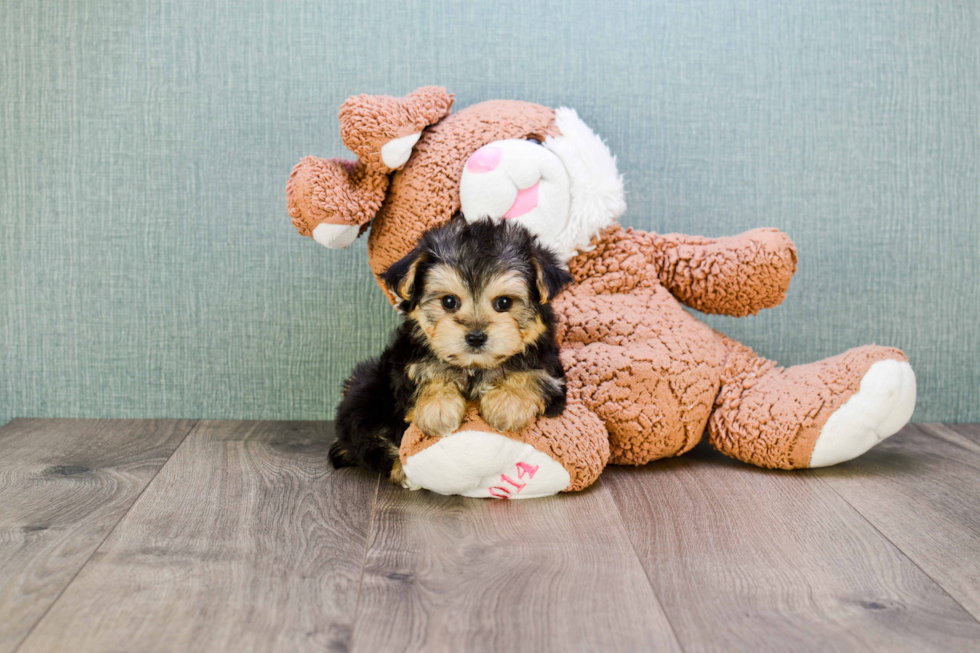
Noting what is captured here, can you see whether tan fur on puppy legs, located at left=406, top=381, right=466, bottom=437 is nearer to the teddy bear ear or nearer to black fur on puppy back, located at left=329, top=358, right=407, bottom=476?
black fur on puppy back, located at left=329, top=358, right=407, bottom=476

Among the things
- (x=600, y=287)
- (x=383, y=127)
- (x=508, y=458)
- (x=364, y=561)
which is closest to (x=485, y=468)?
(x=508, y=458)

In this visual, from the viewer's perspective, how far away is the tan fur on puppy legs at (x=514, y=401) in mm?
1935

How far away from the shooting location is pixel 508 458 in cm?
198

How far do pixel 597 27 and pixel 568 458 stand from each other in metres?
1.50

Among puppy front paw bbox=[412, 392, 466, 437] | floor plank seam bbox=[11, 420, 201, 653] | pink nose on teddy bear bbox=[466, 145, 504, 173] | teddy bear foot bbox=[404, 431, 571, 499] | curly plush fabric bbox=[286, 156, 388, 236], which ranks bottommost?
floor plank seam bbox=[11, 420, 201, 653]

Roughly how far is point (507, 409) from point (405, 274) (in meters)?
0.40

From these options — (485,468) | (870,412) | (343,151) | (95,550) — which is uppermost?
(343,151)

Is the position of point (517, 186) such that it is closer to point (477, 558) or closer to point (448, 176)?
point (448, 176)

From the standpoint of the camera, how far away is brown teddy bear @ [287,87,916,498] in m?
2.15

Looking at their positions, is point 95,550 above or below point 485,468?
below

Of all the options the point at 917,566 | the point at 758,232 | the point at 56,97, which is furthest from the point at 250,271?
the point at 917,566

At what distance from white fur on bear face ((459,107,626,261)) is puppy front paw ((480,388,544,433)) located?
449mm

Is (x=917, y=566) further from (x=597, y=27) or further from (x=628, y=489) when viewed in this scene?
(x=597, y=27)

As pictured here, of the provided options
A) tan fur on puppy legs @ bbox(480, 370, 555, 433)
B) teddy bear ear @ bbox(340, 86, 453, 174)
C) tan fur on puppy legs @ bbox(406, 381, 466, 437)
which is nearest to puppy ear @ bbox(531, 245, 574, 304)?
tan fur on puppy legs @ bbox(480, 370, 555, 433)
